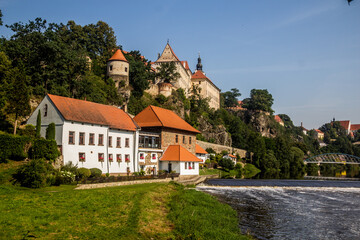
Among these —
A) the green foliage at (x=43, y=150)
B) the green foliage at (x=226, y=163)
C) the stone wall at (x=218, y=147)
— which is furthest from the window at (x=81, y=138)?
the stone wall at (x=218, y=147)

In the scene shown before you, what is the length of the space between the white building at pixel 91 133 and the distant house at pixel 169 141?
103 inches

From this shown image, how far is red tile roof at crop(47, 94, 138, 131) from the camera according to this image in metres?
33.2

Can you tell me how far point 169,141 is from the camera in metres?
45.6

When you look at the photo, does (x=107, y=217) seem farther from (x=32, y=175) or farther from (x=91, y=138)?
(x=91, y=138)

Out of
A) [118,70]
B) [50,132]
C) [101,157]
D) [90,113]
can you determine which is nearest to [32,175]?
[50,132]

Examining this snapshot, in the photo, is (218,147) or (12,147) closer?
(12,147)

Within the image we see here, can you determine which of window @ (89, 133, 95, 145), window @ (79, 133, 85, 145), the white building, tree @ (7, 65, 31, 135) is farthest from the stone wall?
tree @ (7, 65, 31, 135)

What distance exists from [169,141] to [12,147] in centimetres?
2319

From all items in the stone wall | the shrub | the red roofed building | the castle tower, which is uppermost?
the red roofed building

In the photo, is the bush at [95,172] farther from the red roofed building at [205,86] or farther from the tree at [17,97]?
the red roofed building at [205,86]

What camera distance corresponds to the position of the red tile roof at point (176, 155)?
42191mm

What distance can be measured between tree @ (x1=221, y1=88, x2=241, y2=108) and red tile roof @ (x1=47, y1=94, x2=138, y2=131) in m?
111

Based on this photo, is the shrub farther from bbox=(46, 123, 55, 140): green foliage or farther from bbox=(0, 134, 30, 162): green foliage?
bbox=(0, 134, 30, 162): green foliage

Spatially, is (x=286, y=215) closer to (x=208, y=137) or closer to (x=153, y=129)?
(x=153, y=129)
